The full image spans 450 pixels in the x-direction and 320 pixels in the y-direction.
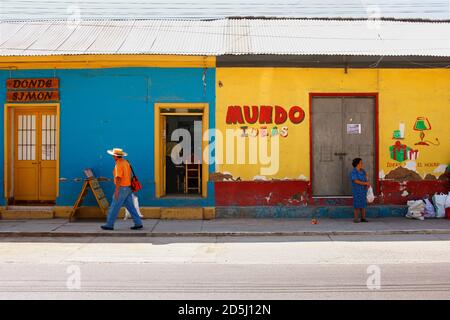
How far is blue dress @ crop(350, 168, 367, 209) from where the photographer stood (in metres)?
11.2

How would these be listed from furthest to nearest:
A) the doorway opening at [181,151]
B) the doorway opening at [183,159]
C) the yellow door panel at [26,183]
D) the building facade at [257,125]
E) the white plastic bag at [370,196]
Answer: the doorway opening at [183,159], the yellow door panel at [26,183], the doorway opening at [181,151], the building facade at [257,125], the white plastic bag at [370,196]

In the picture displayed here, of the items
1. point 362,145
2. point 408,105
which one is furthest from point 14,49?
point 408,105

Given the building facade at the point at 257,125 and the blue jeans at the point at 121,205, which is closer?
the blue jeans at the point at 121,205

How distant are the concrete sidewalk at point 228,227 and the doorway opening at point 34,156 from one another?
1110 millimetres

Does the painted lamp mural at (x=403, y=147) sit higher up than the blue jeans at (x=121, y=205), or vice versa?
the painted lamp mural at (x=403, y=147)

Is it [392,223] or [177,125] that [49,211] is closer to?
[177,125]

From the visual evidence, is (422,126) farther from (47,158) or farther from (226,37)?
(47,158)

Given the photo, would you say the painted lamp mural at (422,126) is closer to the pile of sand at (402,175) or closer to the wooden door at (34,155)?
the pile of sand at (402,175)

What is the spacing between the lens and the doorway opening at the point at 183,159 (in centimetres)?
1279

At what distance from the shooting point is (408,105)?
40.1ft

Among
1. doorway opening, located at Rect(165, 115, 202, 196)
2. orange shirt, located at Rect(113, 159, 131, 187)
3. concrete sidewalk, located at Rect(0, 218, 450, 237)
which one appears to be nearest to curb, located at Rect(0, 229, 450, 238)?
concrete sidewalk, located at Rect(0, 218, 450, 237)

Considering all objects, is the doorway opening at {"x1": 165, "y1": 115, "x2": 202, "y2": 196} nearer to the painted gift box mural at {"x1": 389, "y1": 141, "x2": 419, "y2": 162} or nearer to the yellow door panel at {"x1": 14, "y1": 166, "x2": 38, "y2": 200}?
the yellow door panel at {"x1": 14, "y1": 166, "x2": 38, "y2": 200}

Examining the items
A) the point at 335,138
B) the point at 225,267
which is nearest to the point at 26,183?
the point at 225,267

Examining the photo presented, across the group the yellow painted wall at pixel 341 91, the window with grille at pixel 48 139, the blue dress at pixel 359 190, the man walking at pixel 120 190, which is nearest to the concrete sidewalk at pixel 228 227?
the man walking at pixel 120 190
